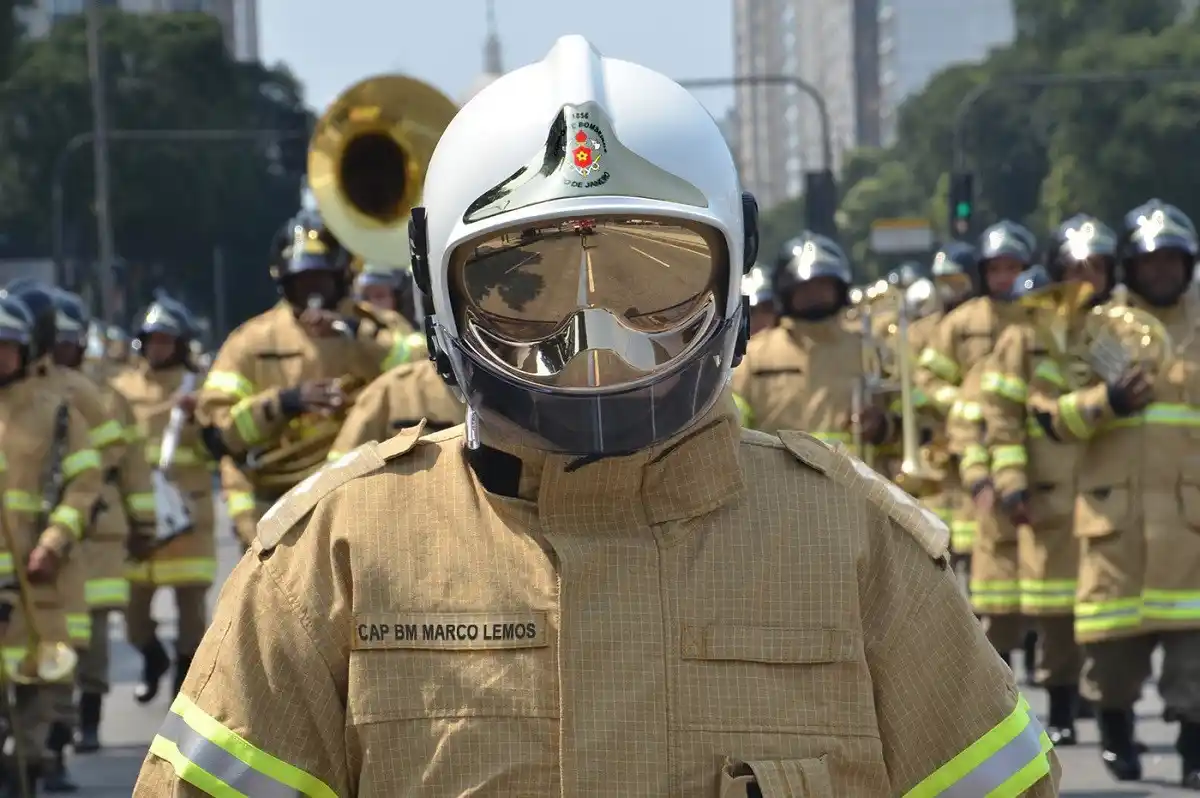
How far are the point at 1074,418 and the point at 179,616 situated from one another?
5202mm

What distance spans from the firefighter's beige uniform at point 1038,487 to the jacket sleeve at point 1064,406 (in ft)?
0.60

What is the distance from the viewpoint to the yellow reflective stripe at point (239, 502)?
10.6 m

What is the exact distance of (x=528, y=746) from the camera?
2.63 meters

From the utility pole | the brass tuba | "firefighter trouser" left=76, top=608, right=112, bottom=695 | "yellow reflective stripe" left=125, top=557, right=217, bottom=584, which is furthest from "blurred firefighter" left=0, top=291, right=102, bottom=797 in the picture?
the utility pole

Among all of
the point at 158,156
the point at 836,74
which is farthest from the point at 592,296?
the point at 836,74

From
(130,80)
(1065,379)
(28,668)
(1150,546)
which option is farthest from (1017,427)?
(130,80)

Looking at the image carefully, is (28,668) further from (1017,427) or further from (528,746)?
(528,746)

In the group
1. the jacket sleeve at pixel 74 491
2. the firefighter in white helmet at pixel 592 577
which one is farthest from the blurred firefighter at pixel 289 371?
the firefighter in white helmet at pixel 592 577

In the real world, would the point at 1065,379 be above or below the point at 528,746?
below

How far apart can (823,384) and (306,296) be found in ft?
8.50

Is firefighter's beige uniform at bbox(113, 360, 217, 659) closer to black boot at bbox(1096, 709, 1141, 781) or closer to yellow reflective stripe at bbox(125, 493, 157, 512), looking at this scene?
yellow reflective stripe at bbox(125, 493, 157, 512)

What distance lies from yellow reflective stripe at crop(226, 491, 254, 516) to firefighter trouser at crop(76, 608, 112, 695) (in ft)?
5.60

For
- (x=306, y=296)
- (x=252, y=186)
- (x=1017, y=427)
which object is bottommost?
(x=252, y=186)

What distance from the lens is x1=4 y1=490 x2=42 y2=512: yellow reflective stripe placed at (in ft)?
32.1
